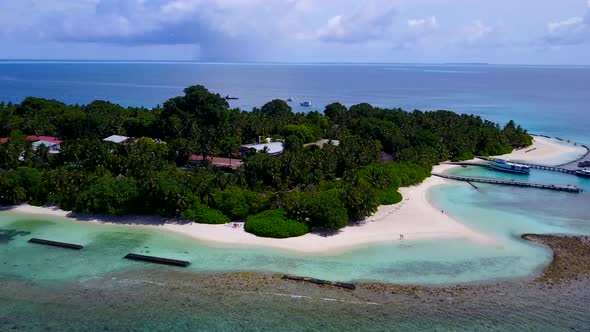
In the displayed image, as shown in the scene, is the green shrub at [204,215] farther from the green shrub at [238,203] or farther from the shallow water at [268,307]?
the shallow water at [268,307]

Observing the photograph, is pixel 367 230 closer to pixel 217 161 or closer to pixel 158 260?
pixel 158 260

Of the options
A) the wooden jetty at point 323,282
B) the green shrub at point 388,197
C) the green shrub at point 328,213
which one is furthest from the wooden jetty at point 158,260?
the green shrub at point 388,197

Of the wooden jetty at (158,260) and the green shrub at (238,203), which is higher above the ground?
the green shrub at (238,203)

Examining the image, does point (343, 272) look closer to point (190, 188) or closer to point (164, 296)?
point (164, 296)

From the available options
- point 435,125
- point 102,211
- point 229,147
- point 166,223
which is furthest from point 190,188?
point 435,125

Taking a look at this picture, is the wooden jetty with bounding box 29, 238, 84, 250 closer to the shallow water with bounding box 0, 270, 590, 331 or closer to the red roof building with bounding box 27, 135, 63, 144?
the shallow water with bounding box 0, 270, 590, 331

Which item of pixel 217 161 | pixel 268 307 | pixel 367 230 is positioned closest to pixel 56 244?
pixel 268 307

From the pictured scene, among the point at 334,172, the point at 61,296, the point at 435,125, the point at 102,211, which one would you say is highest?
the point at 435,125

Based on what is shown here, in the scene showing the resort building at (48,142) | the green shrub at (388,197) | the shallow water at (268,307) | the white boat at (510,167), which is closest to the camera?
the shallow water at (268,307)
